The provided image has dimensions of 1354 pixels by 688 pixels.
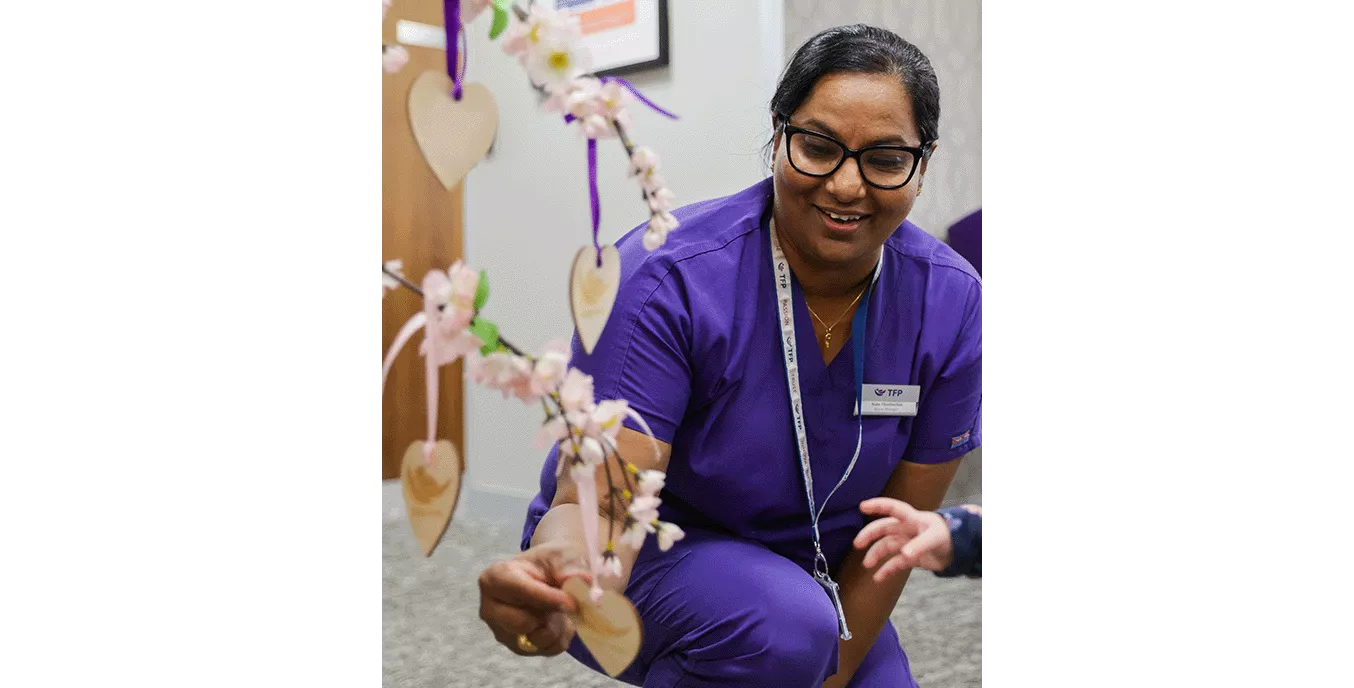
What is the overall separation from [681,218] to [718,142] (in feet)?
0.31

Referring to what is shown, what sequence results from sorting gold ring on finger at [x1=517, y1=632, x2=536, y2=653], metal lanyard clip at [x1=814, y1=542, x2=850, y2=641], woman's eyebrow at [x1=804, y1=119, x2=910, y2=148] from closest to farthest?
gold ring on finger at [x1=517, y1=632, x2=536, y2=653], woman's eyebrow at [x1=804, y1=119, x2=910, y2=148], metal lanyard clip at [x1=814, y1=542, x2=850, y2=641]

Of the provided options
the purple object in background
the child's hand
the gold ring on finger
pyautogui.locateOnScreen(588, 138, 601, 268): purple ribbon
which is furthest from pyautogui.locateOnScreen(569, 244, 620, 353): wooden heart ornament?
the purple object in background

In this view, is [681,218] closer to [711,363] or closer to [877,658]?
[711,363]

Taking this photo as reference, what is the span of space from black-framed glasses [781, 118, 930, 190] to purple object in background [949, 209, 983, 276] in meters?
0.19

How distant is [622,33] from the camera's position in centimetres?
93

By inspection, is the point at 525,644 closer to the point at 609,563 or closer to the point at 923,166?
the point at 609,563

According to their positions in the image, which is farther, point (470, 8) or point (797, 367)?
point (797, 367)

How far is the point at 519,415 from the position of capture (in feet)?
2.72

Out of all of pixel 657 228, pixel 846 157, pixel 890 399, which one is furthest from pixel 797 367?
pixel 657 228

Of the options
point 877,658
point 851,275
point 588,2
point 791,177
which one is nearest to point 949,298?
point 851,275

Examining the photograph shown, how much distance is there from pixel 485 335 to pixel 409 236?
0.44ft

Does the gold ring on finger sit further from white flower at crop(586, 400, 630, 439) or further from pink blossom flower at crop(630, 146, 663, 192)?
pink blossom flower at crop(630, 146, 663, 192)

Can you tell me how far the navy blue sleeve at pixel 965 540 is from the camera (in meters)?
1.08

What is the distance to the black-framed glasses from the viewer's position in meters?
1.02
